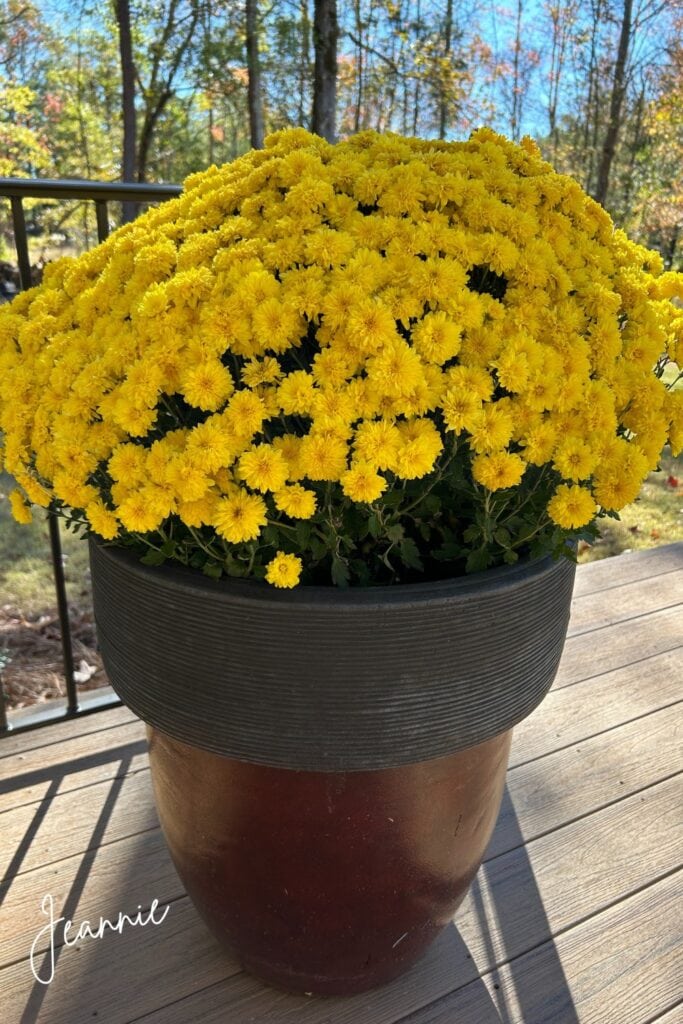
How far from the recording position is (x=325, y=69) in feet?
14.6

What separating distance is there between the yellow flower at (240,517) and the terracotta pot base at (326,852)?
341 mm

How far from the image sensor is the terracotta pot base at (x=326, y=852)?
1026 mm

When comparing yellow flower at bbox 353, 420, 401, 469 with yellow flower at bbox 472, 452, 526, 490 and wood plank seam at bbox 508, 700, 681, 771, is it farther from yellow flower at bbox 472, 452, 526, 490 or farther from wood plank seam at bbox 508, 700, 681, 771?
wood plank seam at bbox 508, 700, 681, 771

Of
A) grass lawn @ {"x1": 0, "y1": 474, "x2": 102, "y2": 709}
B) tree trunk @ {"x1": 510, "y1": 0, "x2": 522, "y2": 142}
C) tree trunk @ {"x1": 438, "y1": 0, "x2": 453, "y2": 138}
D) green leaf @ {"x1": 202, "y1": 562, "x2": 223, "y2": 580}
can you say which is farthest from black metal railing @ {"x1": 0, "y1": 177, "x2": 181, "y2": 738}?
tree trunk @ {"x1": 510, "y1": 0, "x2": 522, "y2": 142}

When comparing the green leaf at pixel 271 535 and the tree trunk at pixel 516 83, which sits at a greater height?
the tree trunk at pixel 516 83

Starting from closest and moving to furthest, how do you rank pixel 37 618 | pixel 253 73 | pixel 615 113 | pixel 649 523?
pixel 37 618
pixel 649 523
pixel 253 73
pixel 615 113

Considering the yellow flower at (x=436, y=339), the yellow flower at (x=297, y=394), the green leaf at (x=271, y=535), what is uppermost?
the yellow flower at (x=436, y=339)

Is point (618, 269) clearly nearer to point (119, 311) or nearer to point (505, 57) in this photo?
point (119, 311)

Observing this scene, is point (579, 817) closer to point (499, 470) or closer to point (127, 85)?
point (499, 470)

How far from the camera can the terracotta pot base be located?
1.03 m

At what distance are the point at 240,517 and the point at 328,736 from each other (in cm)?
28

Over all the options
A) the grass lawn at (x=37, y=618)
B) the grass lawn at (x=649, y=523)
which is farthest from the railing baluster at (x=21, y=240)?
the grass lawn at (x=649, y=523)

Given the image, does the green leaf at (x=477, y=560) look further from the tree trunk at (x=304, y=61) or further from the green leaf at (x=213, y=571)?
the tree trunk at (x=304, y=61)

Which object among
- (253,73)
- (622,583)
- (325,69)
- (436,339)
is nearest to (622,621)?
(622,583)
